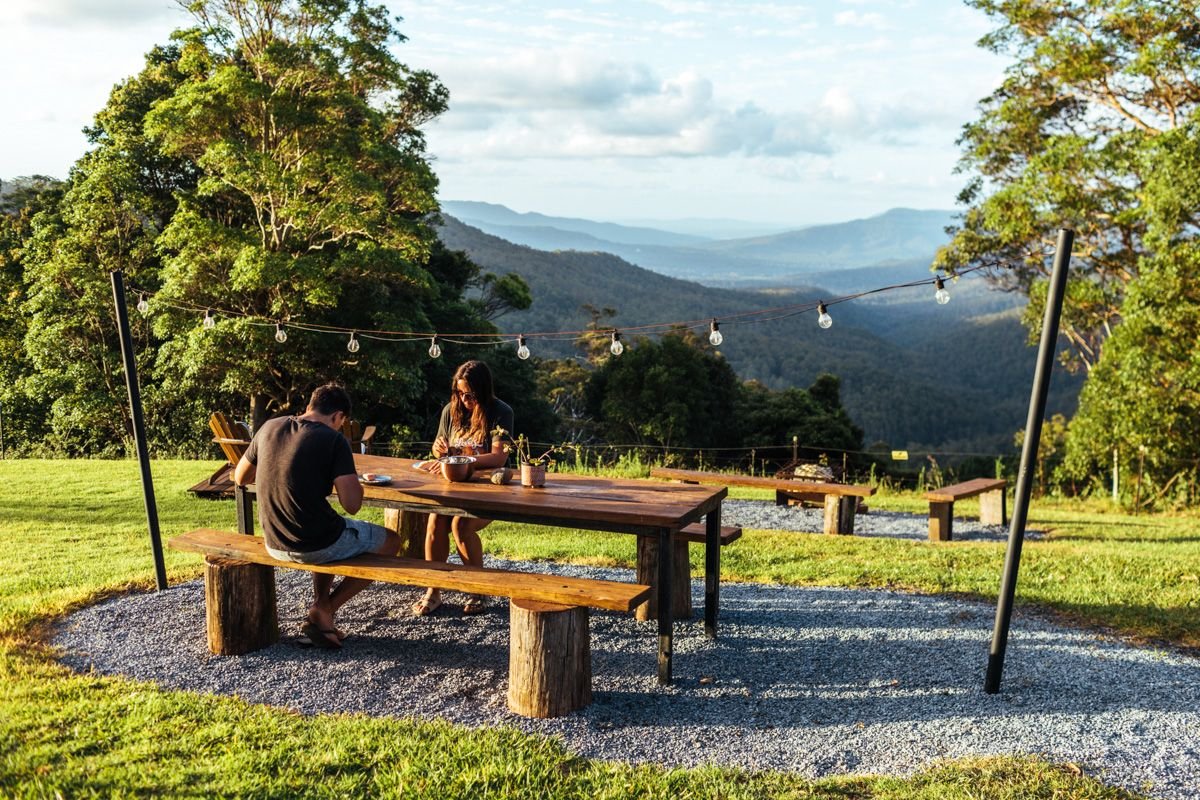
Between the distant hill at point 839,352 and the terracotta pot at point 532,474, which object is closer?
the terracotta pot at point 532,474

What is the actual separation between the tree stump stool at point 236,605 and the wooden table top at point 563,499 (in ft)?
2.20

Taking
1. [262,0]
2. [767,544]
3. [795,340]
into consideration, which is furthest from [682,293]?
[767,544]

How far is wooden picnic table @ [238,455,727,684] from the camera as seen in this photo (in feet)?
13.3

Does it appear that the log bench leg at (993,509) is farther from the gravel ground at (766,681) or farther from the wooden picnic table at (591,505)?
the wooden picnic table at (591,505)

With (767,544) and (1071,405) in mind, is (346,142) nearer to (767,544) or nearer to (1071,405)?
(767,544)

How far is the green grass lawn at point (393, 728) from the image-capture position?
3.00 metres

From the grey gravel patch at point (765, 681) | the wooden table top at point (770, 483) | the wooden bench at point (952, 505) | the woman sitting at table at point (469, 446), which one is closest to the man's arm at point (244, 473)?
the grey gravel patch at point (765, 681)

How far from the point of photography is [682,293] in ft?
311

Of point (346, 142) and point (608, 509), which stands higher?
point (346, 142)

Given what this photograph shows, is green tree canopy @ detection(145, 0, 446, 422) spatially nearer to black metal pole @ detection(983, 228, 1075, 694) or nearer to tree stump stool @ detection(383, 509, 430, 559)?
tree stump stool @ detection(383, 509, 430, 559)

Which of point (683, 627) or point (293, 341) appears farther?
point (293, 341)

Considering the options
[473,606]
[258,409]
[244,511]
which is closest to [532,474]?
[473,606]

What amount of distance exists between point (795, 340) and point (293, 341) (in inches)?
2919

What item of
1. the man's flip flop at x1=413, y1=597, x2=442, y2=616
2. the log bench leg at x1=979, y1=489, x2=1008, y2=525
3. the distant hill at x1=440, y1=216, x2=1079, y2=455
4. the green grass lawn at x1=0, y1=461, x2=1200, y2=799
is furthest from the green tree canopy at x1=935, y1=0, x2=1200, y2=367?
the distant hill at x1=440, y1=216, x2=1079, y2=455
